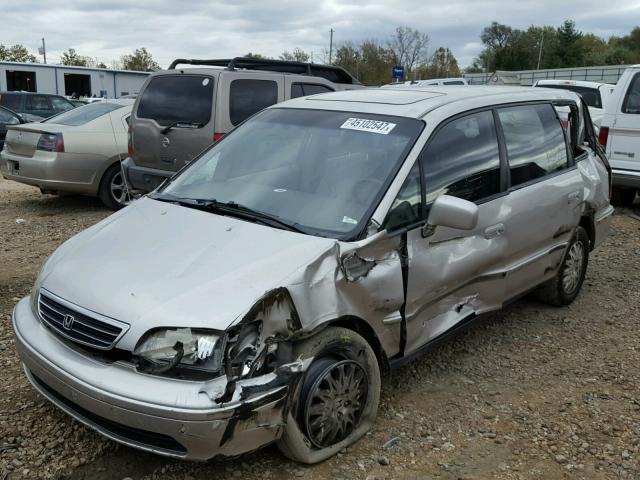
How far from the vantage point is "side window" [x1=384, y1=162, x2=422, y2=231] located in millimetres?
3234

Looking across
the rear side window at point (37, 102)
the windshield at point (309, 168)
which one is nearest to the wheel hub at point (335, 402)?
the windshield at point (309, 168)

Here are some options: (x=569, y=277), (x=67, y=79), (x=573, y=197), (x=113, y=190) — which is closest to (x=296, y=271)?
(x=573, y=197)

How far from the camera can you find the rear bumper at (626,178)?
825cm

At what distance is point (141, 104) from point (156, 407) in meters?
5.97

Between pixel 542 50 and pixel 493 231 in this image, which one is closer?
pixel 493 231

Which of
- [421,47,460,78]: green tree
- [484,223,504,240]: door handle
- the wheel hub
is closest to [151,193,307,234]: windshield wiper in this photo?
the wheel hub

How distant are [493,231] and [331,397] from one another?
1645 millimetres

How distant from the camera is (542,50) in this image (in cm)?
6994

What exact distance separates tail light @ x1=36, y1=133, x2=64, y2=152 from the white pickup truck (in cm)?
743

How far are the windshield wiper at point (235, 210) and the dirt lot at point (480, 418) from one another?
1131 mm

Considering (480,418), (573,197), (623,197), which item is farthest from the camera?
(623,197)

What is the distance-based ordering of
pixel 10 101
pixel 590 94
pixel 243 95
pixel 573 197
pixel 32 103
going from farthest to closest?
pixel 32 103
pixel 10 101
pixel 590 94
pixel 243 95
pixel 573 197

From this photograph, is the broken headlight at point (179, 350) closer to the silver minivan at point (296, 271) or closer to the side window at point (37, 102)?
the silver minivan at point (296, 271)

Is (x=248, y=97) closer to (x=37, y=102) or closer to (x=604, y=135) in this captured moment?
(x=604, y=135)
